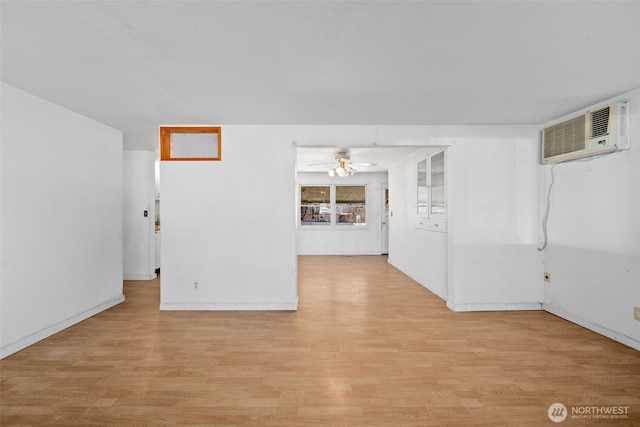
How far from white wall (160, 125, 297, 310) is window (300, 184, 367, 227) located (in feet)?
16.5

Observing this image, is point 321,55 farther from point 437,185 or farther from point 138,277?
point 138,277

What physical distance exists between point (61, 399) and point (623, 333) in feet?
15.6

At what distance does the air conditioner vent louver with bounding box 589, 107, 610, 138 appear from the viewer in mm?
2953

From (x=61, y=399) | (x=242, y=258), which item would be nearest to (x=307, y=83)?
(x=242, y=258)

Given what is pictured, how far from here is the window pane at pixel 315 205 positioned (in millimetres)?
8992

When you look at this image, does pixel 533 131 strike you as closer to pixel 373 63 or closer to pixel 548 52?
pixel 548 52

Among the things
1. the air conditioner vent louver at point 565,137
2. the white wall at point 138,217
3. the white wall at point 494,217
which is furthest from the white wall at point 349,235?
the air conditioner vent louver at point 565,137

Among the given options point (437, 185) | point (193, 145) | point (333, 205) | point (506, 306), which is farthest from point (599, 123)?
point (333, 205)

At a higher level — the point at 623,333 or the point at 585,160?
the point at 585,160

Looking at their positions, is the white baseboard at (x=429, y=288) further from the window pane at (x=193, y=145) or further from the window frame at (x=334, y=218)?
the window pane at (x=193, y=145)

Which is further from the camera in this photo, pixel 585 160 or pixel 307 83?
pixel 585 160

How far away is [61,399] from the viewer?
6.72ft

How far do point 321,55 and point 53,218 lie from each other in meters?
3.19

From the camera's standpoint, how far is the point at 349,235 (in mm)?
8859
